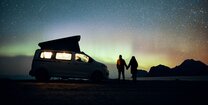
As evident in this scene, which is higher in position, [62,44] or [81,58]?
[62,44]

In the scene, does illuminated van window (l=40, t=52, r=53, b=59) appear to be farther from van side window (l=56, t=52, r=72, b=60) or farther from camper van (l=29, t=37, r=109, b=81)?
van side window (l=56, t=52, r=72, b=60)

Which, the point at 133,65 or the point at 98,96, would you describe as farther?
the point at 133,65

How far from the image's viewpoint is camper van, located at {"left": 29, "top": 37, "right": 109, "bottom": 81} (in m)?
19.0

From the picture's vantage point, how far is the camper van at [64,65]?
62.3 ft

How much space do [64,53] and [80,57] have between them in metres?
1.10

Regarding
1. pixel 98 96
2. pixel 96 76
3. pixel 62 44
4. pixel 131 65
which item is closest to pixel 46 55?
pixel 96 76

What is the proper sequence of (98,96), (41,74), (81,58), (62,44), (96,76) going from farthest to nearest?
(62,44) < (96,76) < (81,58) < (41,74) < (98,96)

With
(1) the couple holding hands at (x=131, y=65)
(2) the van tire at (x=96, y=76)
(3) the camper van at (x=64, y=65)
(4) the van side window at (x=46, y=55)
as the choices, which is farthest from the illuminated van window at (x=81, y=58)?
(1) the couple holding hands at (x=131, y=65)

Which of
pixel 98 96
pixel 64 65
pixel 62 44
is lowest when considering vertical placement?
pixel 98 96

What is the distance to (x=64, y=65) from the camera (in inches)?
758

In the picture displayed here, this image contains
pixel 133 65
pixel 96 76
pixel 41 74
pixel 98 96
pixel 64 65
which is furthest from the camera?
pixel 133 65

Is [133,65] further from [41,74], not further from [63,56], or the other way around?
[41,74]

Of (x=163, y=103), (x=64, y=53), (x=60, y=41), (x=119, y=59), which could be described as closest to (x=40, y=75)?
(x=64, y=53)

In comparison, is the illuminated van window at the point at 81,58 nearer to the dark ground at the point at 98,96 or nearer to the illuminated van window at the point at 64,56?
the illuminated van window at the point at 64,56
